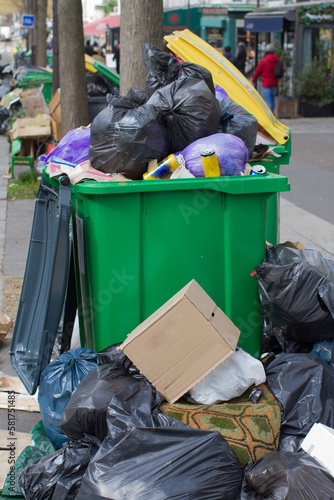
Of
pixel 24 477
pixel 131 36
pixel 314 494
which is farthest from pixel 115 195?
pixel 131 36

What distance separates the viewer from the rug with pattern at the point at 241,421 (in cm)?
255

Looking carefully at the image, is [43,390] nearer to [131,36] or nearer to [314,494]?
[314,494]

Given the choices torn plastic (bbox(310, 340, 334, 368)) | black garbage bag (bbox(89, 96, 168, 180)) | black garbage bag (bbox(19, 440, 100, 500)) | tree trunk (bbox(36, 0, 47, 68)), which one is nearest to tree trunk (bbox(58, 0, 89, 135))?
black garbage bag (bbox(89, 96, 168, 180))

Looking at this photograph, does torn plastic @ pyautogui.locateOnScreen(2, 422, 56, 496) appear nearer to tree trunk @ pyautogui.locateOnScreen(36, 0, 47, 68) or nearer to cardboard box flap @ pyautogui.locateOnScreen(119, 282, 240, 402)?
cardboard box flap @ pyautogui.locateOnScreen(119, 282, 240, 402)

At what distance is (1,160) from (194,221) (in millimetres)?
9235

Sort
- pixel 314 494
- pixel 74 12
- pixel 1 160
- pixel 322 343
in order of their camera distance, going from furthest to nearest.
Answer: pixel 1 160 < pixel 74 12 < pixel 322 343 < pixel 314 494

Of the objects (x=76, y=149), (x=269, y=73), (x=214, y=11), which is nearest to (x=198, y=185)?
(x=76, y=149)

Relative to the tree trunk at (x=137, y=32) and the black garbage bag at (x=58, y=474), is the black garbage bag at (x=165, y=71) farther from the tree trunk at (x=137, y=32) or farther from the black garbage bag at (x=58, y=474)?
the black garbage bag at (x=58, y=474)

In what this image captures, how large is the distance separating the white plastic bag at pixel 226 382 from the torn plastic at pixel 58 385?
61cm

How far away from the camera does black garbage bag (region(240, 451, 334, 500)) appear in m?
2.21

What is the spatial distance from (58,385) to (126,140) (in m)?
1.28

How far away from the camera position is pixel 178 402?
2.73 meters

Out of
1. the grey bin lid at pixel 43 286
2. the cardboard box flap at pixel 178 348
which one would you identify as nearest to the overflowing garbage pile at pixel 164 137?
the grey bin lid at pixel 43 286

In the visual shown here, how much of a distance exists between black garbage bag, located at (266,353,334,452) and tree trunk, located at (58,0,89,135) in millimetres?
6283
